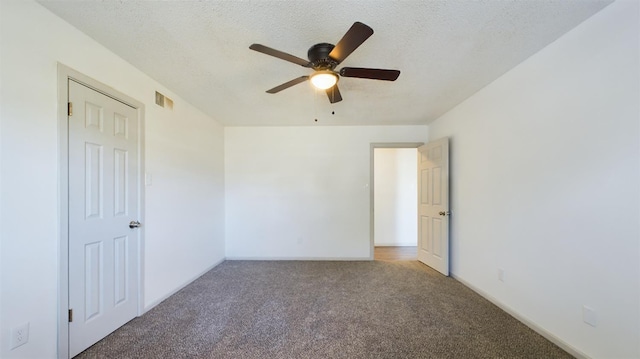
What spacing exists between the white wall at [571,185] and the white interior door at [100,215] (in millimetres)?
3667

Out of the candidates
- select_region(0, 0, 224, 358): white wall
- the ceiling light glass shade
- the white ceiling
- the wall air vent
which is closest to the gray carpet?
select_region(0, 0, 224, 358): white wall

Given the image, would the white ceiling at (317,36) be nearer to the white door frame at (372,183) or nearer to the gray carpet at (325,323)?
the white door frame at (372,183)

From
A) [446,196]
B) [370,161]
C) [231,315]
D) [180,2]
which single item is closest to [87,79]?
Answer: [180,2]

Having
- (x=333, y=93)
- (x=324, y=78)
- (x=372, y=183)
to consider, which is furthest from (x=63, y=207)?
(x=372, y=183)

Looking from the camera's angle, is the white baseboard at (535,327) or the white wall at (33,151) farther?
the white baseboard at (535,327)

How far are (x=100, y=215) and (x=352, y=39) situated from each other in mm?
2364

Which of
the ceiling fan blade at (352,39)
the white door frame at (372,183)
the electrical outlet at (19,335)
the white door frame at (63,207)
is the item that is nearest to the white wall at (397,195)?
the white door frame at (372,183)

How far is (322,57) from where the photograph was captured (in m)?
1.86

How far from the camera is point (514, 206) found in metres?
2.45

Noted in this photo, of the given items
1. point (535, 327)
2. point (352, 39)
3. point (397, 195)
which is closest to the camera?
point (352, 39)

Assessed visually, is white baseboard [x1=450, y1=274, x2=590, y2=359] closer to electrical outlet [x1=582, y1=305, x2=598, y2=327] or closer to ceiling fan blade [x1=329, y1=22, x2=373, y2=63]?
electrical outlet [x1=582, y1=305, x2=598, y2=327]

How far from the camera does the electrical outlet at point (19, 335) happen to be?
148 centimetres

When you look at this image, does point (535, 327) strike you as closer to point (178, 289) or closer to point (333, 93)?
point (333, 93)

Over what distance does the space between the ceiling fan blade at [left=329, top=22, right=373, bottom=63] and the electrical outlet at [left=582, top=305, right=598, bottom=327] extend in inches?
94.4
